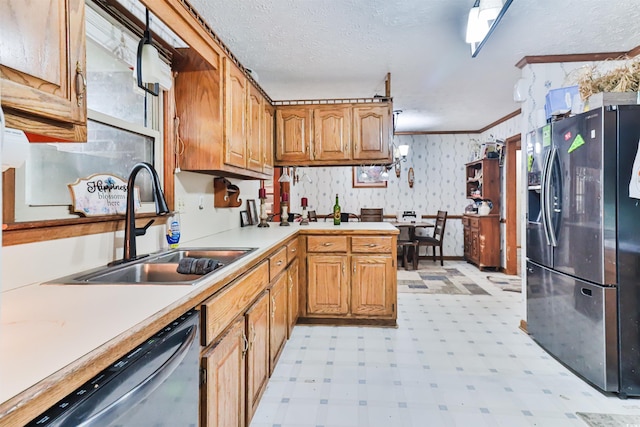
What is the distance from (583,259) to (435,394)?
1212mm

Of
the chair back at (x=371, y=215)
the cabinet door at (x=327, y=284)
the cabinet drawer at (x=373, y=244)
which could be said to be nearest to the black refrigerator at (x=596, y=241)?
the cabinet drawer at (x=373, y=244)

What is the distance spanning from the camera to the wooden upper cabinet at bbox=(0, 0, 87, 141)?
2.44ft

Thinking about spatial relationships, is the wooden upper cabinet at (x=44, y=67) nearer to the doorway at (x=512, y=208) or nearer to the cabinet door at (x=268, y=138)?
the cabinet door at (x=268, y=138)

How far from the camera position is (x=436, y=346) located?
2623 mm

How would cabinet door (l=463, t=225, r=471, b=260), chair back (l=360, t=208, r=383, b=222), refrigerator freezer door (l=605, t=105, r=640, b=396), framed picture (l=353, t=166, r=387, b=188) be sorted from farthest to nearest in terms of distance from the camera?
1. framed picture (l=353, t=166, r=387, b=188)
2. cabinet door (l=463, t=225, r=471, b=260)
3. chair back (l=360, t=208, r=383, b=222)
4. refrigerator freezer door (l=605, t=105, r=640, b=396)

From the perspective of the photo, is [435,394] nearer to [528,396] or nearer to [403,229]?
[528,396]

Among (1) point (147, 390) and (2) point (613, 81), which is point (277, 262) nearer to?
(1) point (147, 390)

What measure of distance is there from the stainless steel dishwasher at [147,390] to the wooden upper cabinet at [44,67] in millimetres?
Answer: 609

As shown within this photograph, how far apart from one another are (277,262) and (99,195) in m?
1.09

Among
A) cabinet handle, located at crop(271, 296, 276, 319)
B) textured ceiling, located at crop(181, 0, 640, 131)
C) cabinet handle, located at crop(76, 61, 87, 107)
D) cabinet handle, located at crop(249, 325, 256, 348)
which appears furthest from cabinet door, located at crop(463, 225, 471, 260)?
cabinet handle, located at crop(76, 61, 87, 107)

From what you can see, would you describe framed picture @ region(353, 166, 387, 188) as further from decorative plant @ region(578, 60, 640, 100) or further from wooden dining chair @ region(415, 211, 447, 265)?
decorative plant @ region(578, 60, 640, 100)

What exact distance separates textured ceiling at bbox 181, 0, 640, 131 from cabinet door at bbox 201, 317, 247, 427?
77.6 inches

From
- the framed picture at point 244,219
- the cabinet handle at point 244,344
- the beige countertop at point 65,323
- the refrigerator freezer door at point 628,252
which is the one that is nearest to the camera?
the beige countertop at point 65,323

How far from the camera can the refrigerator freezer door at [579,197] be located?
6.45 ft
